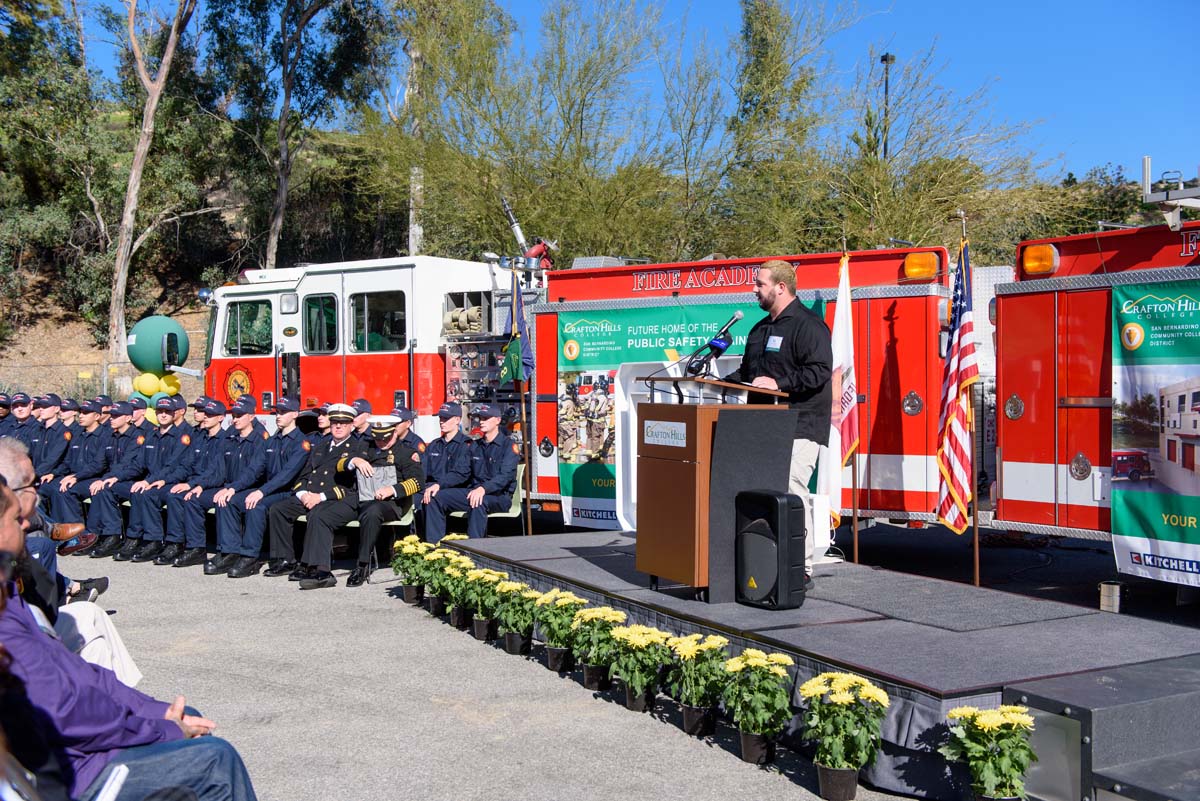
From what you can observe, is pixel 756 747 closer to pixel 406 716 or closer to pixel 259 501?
pixel 406 716

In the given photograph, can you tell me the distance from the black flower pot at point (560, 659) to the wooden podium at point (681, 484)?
0.70 meters

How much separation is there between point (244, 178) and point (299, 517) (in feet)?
91.1

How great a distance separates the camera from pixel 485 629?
798 centimetres

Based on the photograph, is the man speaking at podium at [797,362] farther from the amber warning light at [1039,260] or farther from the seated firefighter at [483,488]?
the seated firefighter at [483,488]

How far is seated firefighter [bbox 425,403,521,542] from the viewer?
1053 centimetres

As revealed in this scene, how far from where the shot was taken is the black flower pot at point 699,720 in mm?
5645

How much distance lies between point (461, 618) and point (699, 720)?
310 cm

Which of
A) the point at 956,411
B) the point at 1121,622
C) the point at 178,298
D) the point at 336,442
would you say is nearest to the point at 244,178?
the point at 178,298

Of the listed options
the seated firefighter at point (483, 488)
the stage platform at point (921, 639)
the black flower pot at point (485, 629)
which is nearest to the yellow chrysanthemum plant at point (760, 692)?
the stage platform at point (921, 639)

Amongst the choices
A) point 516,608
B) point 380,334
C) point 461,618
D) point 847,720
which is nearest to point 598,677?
point 516,608

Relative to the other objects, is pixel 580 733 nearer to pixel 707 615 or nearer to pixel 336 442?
pixel 707 615

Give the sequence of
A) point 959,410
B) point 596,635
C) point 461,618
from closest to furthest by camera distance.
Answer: point 596,635, point 959,410, point 461,618

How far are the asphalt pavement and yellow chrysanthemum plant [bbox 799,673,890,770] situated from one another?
25cm

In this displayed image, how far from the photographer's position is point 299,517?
35.7 ft
